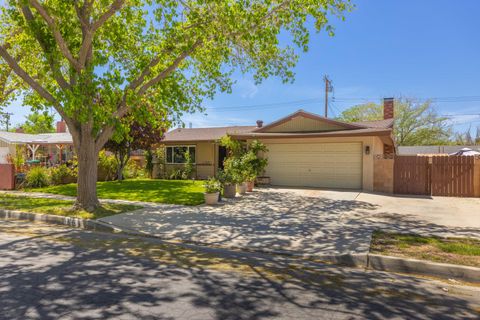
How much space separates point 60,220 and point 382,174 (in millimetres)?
12979

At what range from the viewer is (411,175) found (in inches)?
565

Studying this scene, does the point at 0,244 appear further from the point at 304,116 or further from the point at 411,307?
the point at 304,116

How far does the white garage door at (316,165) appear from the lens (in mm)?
15742

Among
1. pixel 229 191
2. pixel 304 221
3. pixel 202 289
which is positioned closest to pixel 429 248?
pixel 304 221

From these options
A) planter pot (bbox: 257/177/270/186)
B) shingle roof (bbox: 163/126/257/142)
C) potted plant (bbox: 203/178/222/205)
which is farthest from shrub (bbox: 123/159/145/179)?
potted plant (bbox: 203/178/222/205)

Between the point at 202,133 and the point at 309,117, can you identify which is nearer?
the point at 309,117

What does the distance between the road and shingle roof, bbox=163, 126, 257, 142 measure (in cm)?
1549

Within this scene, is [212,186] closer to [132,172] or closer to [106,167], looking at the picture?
[106,167]

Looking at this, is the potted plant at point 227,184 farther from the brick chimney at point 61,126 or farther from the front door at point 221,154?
the brick chimney at point 61,126

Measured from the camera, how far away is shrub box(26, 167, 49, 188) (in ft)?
51.3

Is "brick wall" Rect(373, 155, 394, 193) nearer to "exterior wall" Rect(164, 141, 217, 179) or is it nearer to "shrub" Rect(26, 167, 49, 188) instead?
→ "exterior wall" Rect(164, 141, 217, 179)

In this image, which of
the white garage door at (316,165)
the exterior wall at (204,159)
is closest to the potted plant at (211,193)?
the white garage door at (316,165)

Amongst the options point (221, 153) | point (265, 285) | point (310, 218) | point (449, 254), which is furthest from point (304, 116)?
point (265, 285)

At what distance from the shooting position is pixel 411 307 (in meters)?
3.68
